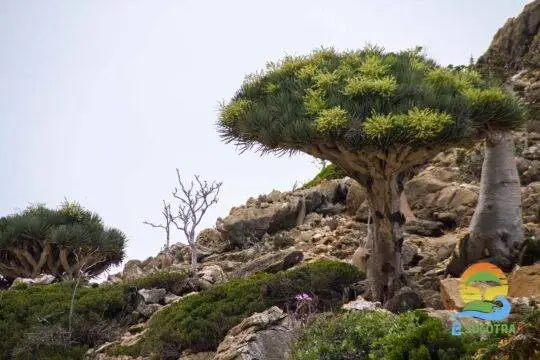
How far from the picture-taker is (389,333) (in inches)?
238

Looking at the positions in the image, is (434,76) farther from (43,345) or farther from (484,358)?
(43,345)

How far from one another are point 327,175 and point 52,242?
11.1 metres

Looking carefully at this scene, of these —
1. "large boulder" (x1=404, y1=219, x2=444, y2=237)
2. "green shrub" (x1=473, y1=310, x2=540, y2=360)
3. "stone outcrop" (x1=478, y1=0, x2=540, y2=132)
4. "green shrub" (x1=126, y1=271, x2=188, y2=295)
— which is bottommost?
"green shrub" (x1=473, y1=310, x2=540, y2=360)

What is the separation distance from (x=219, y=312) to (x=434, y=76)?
5.48 meters

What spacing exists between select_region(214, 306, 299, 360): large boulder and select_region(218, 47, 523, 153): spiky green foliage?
10.0 ft

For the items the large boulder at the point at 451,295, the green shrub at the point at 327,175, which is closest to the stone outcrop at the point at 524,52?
the green shrub at the point at 327,175

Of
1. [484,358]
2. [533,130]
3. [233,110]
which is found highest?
[533,130]

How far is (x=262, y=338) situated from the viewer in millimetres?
8102

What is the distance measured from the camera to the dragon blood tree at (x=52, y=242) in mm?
20766

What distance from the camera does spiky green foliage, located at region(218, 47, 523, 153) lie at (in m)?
10.1

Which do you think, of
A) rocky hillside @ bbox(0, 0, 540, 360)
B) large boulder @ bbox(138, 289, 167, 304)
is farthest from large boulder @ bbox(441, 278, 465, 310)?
large boulder @ bbox(138, 289, 167, 304)

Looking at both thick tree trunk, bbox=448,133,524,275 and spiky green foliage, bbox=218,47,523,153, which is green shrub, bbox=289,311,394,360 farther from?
thick tree trunk, bbox=448,133,524,275

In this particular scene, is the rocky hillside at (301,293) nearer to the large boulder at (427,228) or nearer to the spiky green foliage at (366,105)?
the large boulder at (427,228)

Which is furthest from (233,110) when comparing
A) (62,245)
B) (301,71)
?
(62,245)
